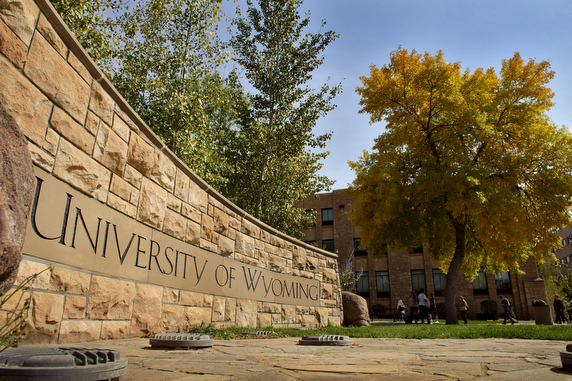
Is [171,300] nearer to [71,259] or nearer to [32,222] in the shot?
[71,259]

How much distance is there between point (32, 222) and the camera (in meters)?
3.16

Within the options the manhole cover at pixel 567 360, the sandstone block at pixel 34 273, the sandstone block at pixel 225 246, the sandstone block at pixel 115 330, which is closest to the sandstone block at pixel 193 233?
the sandstone block at pixel 225 246

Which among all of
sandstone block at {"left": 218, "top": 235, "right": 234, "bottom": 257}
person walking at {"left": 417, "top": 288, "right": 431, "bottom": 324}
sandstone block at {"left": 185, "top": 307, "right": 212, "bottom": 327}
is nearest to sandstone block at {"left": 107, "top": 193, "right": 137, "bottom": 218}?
sandstone block at {"left": 185, "top": 307, "right": 212, "bottom": 327}

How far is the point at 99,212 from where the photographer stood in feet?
13.2

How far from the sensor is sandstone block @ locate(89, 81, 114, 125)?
13.3 ft

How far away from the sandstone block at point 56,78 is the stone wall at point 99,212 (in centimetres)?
1

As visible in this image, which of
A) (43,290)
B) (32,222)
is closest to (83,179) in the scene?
(32,222)

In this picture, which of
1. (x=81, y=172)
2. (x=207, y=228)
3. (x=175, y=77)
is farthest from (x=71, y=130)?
(x=175, y=77)

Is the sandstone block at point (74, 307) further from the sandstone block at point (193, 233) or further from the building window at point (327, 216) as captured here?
the building window at point (327, 216)

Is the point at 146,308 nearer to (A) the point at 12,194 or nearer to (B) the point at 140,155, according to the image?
(B) the point at 140,155

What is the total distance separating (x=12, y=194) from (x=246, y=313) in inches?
252

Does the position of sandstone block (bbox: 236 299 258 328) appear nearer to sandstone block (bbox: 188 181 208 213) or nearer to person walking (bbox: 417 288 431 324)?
sandstone block (bbox: 188 181 208 213)

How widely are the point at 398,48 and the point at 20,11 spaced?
1529 centimetres

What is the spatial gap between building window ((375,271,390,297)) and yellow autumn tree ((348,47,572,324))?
567 inches
